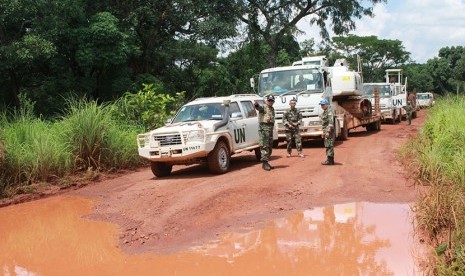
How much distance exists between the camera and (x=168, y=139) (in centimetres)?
1073

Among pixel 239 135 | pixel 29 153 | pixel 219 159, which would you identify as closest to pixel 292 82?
pixel 239 135

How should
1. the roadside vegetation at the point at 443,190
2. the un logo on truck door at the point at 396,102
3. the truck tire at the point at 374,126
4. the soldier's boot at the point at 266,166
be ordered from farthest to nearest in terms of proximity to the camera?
the un logo on truck door at the point at 396,102
the truck tire at the point at 374,126
the soldier's boot at the point at 266,166
the roadside vegetation at the point at 443,190

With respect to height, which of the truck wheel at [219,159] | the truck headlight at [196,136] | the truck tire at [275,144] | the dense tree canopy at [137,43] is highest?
the dense tree canopy at [137,43]

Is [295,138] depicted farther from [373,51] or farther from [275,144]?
[373,51]

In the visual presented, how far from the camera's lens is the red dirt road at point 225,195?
23.6 feet

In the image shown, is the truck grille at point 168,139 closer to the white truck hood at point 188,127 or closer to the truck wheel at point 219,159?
the white truck hood at point 188,127

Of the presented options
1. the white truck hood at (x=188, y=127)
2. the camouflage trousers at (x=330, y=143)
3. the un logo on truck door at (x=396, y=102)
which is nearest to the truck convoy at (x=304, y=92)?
the camouflage trousers at (x=330, y=143)

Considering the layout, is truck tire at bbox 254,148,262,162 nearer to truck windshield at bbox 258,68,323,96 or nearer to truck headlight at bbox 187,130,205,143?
truck headlight at bbox 187,130,205,143

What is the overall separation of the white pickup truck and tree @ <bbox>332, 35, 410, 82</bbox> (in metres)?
44.6

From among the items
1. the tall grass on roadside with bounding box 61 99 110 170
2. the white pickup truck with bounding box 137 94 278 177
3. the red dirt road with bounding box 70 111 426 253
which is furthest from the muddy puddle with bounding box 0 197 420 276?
the tall grass on roadside with bounding box 61 99 110 170

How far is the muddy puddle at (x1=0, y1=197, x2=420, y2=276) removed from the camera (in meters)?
5.61

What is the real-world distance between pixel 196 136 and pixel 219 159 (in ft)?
2.76

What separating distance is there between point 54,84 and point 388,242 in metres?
18.1

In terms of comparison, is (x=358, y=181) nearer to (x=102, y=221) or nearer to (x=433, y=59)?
(x=102, y=221)
